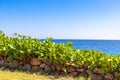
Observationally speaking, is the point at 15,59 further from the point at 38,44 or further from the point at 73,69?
the point at 73,69

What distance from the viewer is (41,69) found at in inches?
323

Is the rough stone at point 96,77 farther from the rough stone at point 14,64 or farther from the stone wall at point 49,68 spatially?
the rough stone at point 14,64

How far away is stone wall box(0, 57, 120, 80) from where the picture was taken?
306 inches

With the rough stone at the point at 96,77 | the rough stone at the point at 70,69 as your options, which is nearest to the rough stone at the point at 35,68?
the rough stone at the point at 70,69

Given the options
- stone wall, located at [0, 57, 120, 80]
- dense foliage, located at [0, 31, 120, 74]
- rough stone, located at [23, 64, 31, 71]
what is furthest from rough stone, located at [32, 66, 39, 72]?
dense foliage, located at [0, 31, 120, 74]

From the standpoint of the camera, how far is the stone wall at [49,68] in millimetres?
7762

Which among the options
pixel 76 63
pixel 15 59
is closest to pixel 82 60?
pixel 76 63

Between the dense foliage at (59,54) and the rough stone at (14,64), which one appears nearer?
the dense foliage at (59,54)

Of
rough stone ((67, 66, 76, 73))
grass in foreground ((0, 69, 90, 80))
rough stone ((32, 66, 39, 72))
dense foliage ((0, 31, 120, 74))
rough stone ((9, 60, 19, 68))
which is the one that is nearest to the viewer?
grass in foreground ((0, 69, 90, 80))

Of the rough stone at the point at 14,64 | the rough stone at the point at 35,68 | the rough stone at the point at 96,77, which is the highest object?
the rough stone at the point at 14,64

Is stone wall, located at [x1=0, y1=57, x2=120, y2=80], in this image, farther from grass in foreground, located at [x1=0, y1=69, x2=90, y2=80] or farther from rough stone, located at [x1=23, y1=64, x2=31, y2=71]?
grass in foreground, located at [x1=0, y1=69, x2=90, y2=80]

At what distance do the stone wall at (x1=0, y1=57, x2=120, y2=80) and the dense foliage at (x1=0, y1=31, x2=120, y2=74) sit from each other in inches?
4.6

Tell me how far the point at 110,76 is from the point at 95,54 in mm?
868

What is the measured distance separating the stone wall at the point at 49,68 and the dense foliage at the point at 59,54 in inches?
4.6
